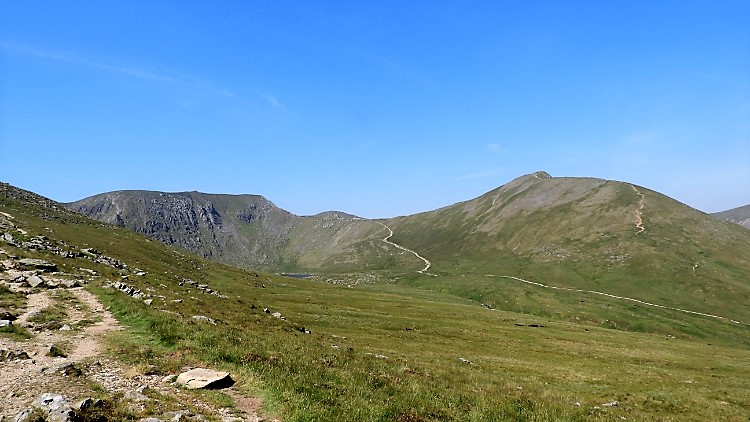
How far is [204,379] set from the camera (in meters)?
17.6

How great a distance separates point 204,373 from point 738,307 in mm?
181483

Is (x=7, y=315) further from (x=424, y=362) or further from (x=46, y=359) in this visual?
(x=424, y=362)

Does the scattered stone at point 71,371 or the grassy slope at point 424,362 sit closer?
the scattered stone at point 71,371

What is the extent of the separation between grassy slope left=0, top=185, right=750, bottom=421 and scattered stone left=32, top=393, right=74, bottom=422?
5.12 m

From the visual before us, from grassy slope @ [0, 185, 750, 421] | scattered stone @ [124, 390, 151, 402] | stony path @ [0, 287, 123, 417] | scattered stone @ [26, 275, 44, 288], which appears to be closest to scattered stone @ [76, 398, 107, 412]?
scattered stone @ [124, 390, 151, 402]

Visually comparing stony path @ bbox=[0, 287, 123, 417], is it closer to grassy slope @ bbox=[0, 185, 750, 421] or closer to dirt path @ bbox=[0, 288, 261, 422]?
dirt path @ bbox=[0, 288, 261, 422]

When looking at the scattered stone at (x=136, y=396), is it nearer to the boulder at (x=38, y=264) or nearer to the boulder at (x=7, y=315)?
the boulder at (x=7, y=315)

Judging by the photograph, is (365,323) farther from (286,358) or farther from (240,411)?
(240,411)

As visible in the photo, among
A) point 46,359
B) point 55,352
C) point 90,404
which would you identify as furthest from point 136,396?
point 55,352

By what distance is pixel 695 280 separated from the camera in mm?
163375

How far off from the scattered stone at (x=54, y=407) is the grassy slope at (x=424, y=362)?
16.8 ft

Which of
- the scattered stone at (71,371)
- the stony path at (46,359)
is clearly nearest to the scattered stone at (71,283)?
the stony path at (46,359)

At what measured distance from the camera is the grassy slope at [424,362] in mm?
19219

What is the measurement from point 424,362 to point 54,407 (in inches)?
1150
